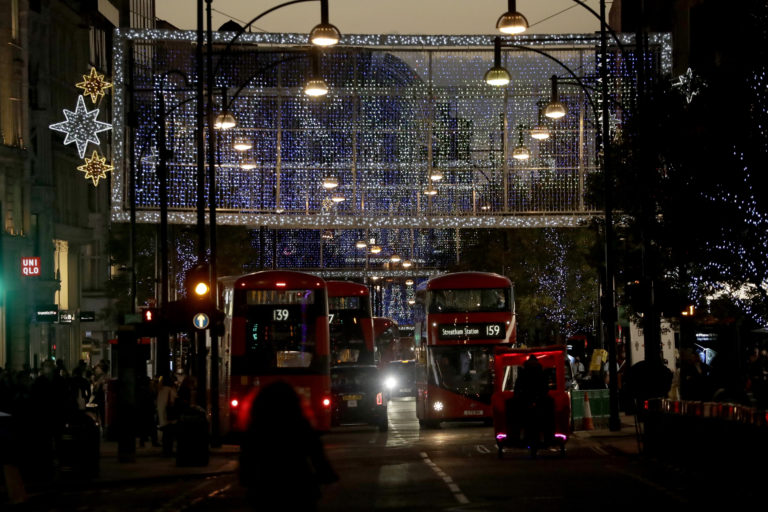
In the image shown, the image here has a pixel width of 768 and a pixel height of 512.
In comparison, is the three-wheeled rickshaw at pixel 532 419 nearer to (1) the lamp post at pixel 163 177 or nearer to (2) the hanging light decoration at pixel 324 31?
(2) the hanging light decoration at pixel 324 31

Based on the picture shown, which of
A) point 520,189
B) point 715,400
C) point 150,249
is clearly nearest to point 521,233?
point 150,249

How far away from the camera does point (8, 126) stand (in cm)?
5162

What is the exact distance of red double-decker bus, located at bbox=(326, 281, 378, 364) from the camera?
4272 centimetres

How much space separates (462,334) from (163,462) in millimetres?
13698

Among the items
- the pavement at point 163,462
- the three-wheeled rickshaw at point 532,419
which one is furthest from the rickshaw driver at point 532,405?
the pavement at point 163,462

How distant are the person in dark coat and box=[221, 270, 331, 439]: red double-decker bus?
75.1 ft

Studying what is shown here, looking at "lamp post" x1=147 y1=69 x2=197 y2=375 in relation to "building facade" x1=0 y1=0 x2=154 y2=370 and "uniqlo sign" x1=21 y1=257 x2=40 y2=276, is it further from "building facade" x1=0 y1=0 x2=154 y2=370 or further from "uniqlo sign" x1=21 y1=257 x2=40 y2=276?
"uniqlo sign" x1=21 y1=257 x2=40 y2=276

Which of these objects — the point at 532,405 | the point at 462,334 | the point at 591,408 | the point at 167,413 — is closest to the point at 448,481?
the point at 532,405

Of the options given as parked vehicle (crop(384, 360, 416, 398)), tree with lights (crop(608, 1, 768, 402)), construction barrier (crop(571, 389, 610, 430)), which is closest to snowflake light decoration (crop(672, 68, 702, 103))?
tree with lights (crop(608, 1, 768, 402))

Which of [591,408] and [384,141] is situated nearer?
[591,408]

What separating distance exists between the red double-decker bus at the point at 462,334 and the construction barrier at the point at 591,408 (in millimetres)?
4133

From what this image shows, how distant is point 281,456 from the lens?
1082 centimetres

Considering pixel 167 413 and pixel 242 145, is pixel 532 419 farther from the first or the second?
pixel 242 145

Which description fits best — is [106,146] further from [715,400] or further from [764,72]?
[715,400]
